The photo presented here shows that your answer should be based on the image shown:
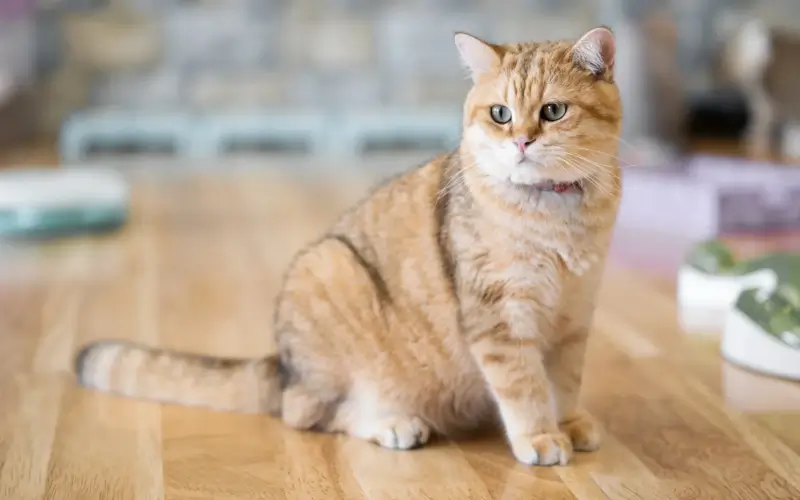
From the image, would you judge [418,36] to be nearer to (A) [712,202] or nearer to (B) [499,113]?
(A) [712,202]

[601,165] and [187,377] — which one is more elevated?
[601,165]

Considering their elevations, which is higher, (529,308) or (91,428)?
(529,308)

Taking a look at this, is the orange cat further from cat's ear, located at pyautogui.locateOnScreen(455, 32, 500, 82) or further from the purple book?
the purple book

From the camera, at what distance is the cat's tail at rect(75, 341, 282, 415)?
1829 mm

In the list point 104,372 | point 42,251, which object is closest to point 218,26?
point 42,251

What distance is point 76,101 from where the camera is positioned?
5270 millimetres

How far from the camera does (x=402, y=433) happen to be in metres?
1.67

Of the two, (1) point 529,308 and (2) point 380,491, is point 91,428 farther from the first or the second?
(1) point 529,308

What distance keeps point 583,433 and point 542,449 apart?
12 cm

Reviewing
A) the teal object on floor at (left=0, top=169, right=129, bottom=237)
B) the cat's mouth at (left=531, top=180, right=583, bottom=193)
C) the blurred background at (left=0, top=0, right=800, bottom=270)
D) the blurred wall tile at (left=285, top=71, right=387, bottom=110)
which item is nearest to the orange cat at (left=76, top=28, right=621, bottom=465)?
the cat's mouth at (left=531, top=180, right=583, bottom=193)

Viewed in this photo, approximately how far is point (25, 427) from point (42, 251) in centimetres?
148

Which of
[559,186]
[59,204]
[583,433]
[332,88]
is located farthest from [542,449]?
[332,88]

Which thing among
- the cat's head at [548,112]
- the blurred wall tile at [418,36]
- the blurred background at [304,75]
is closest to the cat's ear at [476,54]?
the cat's head at [548,112]

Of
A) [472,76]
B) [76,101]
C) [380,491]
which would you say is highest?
[472,76]
